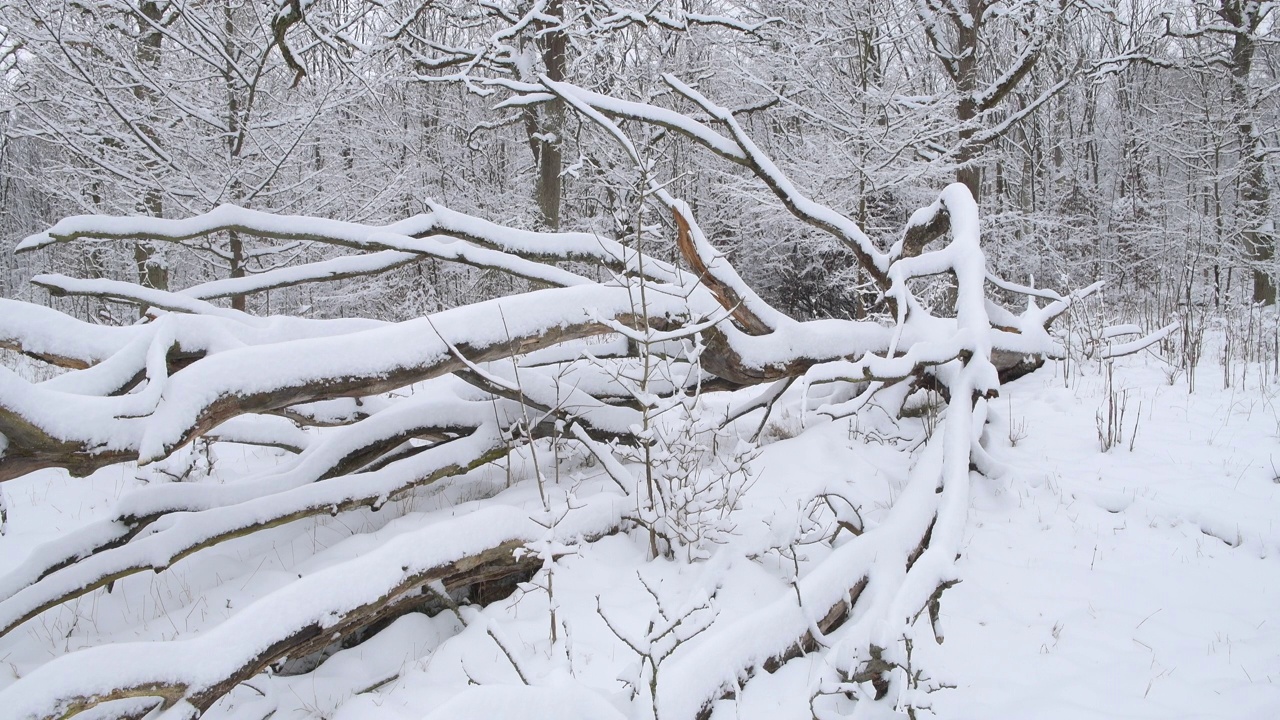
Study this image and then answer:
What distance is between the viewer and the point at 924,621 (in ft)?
7.74

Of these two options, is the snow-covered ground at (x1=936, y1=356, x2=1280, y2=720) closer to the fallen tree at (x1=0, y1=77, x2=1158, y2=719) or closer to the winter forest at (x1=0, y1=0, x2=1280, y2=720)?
the winter forest at (x1=0, y1=0, x2=1280, y2=720)

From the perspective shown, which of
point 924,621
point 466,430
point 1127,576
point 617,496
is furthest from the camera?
point 466,430

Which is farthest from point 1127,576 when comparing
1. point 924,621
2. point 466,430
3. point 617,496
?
point 466,430

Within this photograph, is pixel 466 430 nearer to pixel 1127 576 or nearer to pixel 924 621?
pixel 924 621

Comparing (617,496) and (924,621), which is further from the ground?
(617,496)

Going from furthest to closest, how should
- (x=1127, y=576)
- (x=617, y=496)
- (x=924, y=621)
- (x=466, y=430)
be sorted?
(x=466, y=430) → (x=617, y=496) → (x=1127, y=576) → (x=924, y=621)

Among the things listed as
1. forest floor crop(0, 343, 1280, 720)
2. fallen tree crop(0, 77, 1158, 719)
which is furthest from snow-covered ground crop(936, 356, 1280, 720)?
fallen tree crop(0, 77, 1158, 719)

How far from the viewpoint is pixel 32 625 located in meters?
2.49

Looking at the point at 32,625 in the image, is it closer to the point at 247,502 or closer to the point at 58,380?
the point at 247,502

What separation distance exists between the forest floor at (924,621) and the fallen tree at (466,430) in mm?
131

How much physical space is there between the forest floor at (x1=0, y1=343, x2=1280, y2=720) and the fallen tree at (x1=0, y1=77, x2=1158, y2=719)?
0.43 feet

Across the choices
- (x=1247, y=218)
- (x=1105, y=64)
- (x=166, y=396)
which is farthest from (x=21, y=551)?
(x=1247, y=218)

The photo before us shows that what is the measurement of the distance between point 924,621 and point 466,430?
2.31 m

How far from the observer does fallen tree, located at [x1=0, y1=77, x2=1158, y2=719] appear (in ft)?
6.23
